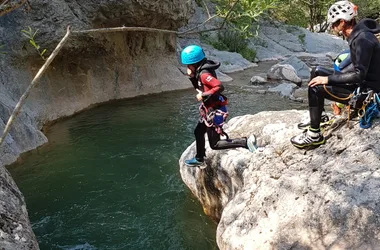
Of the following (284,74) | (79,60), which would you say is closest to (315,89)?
(79,60)

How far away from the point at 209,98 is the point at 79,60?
29.8 ft

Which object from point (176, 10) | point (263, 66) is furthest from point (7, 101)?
point (263, 66)

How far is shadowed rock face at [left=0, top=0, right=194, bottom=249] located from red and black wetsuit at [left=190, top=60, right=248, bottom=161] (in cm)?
489

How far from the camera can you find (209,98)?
17.9ft

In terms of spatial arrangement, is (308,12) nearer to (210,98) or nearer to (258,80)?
(258,80)

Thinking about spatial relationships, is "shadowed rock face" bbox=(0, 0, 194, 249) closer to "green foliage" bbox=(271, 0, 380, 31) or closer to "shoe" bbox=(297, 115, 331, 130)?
"shoe" bbox=(297, 115, 331, 130)

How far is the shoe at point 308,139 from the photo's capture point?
192 inches

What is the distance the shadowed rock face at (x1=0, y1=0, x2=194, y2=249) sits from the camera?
36.0ft

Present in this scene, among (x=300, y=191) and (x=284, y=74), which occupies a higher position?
(x=300, y=191)

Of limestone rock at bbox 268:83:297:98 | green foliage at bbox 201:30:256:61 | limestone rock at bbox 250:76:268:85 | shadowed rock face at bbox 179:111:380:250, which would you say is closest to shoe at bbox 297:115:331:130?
shadowed rock face at bbox 179:111:380:250

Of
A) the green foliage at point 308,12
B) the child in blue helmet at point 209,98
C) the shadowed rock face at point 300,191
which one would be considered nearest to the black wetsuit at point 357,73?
the shadowed rock face at point 300,191

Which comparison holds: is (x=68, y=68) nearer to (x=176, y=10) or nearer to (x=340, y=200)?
(x=176, y=10)

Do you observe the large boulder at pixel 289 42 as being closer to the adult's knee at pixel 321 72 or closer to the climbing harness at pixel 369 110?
the adult's knee at pixel 321 72

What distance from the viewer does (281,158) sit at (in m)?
5.17
